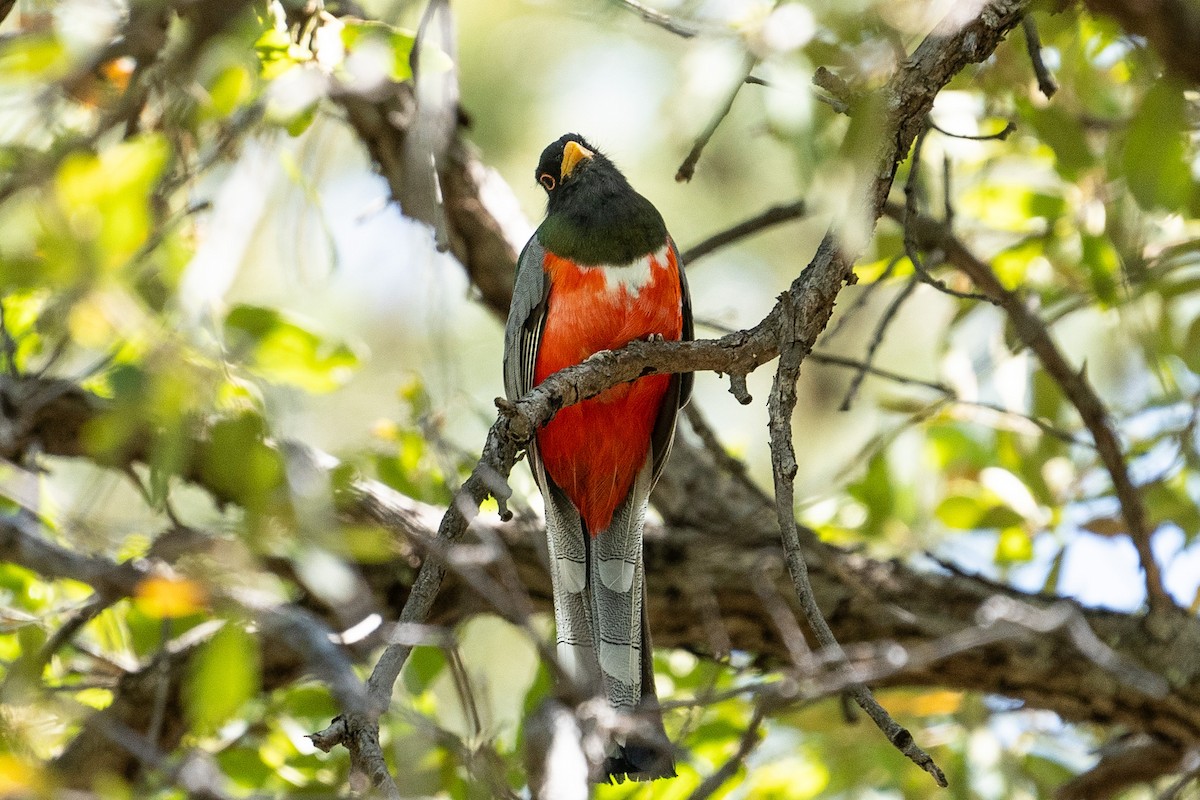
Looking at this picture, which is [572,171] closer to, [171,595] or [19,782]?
[171,595]

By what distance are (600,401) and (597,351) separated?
18cm

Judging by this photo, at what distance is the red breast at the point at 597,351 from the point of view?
149 inches

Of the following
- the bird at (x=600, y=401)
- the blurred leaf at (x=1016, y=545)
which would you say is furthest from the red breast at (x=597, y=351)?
the blurred leaf at (x=1016, y=545)

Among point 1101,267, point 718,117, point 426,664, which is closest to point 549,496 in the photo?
point 426,664

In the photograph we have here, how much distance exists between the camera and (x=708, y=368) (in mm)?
3045

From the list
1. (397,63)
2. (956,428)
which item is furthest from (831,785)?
(397,63)

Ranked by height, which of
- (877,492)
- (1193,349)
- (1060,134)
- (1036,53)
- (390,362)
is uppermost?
(1036,53)

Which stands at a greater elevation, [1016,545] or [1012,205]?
[1012,205]

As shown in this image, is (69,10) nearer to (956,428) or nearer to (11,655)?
(11,655)

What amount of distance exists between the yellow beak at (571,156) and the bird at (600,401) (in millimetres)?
257

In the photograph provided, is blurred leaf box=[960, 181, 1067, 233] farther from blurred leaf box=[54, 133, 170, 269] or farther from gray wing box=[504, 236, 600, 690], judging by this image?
blurred leaf box=[54, 133, 170, 269]

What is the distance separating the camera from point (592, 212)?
4129 millimetres

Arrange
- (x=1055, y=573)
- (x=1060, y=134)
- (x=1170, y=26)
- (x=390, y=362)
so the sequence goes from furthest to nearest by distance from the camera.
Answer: (x=390, y=362) < (x=1055, y=573) < (x=1060, y=134) < (x=1170, y=26)

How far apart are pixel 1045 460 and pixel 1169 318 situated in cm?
65
